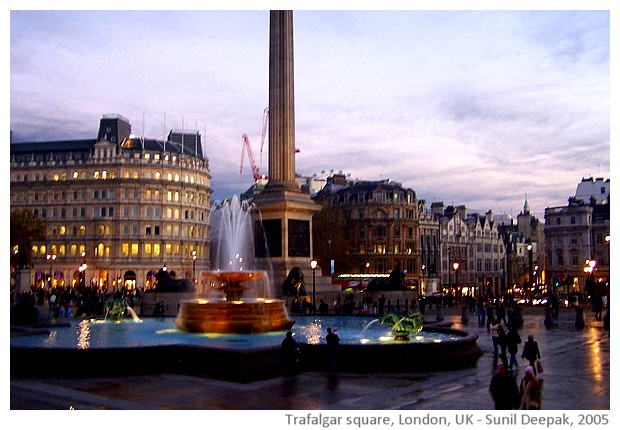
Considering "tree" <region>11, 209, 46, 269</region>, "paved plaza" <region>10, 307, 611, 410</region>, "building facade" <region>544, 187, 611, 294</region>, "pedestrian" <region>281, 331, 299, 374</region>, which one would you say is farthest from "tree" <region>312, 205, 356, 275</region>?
"pedestrian" <region>281, 331, 299, 374</region>

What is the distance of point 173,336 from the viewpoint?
22312 mm

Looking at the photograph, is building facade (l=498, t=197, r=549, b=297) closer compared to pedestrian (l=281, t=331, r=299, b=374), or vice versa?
pedestrian (l=281, t=331, r=299, b=374)

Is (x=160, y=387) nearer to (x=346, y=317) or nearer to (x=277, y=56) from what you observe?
(x=346, y=317)

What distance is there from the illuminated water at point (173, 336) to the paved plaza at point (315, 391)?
310 cm

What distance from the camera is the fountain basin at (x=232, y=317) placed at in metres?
22.3

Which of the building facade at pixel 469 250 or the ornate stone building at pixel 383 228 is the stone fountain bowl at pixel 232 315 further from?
the building facade at pixel 469 250

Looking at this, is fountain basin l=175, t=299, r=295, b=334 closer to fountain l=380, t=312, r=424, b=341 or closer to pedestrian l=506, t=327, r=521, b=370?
fountain l=380, t=312, r=424, b=341

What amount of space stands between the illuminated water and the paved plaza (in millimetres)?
3102

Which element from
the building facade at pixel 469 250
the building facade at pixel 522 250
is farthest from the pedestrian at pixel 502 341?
the building facade at pixel 522 250

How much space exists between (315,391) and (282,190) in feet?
87.0

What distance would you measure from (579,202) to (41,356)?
294ft

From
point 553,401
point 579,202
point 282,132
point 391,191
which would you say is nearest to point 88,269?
point 391,191

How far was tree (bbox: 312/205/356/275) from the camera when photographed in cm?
7688
